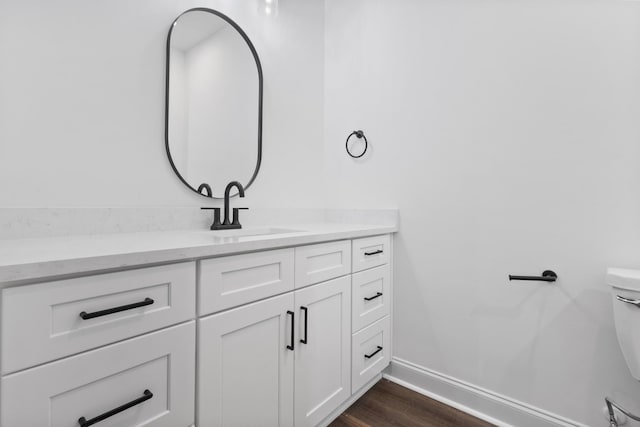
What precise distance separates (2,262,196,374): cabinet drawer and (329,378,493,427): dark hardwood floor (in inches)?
42.8

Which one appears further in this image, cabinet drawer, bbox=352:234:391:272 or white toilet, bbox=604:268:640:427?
cabinet drawer, bbox=352:234:391:272

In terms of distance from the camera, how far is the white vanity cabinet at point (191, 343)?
65 centimetres

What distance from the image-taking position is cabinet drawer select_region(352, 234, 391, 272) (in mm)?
1565

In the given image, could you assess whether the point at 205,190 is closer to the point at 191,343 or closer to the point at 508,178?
the point at 191,343

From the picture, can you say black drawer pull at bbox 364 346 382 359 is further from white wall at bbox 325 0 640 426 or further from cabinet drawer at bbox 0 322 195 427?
cabinet drawer at bbox 0 322 195 427

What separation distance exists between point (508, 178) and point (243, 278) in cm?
132

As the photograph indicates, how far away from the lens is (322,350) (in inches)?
52.8

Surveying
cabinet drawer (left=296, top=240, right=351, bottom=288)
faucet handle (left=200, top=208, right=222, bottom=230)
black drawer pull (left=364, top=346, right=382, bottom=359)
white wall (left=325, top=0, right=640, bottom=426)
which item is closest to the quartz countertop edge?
cabinet drawer (left=296, top=240, right=351, bottom=288)

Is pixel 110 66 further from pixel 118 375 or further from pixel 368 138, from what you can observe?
pixel 368 138

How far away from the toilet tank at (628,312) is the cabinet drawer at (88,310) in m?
1.44

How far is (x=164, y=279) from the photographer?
0.84 meters

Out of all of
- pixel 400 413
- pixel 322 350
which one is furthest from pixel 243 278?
pixel 400 413

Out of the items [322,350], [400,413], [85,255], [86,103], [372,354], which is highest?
[86,103]

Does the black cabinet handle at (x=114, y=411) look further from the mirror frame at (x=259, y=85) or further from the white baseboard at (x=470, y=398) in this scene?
the white baseboard at (x=470, y=398)
